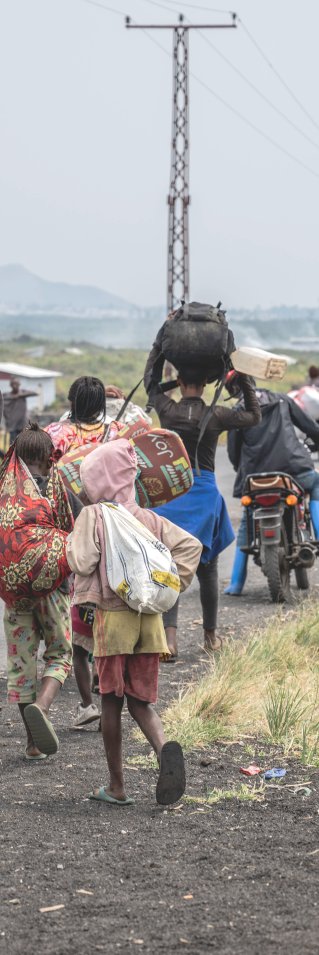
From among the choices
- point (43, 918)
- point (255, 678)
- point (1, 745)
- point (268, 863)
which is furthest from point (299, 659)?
point (43, 918)

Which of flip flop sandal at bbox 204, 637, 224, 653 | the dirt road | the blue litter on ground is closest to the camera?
the dirt road

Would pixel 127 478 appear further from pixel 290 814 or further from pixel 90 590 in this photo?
pixel 290 814

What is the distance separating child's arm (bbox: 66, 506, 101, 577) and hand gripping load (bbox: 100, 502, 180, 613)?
5 centimetres

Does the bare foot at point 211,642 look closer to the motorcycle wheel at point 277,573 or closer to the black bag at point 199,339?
the black bag at point 199,339

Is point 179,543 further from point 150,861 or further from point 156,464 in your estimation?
point 150,861

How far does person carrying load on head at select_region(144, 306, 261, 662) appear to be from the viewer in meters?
8.93

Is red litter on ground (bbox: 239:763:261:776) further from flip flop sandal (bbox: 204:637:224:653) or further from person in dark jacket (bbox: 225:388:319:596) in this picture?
person in dark jacket (bbox: 225:388:319:596)

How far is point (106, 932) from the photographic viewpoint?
4.41m

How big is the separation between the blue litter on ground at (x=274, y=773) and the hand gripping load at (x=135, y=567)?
3.49 feet

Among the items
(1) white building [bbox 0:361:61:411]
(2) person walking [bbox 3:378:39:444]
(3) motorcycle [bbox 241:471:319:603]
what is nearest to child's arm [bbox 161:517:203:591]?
(3) motorcycle [bbox 241:471:319:603]

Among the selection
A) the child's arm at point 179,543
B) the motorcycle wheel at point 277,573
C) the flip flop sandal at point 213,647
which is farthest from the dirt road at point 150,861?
the motorcycle wheel at point 277,573

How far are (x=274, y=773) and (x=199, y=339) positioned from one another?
10.1 feet

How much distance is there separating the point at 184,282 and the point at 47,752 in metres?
46.9

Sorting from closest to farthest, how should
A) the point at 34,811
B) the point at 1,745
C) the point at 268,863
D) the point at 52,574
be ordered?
the point at 268,863 → the point at 34,811 → the point at 52,574 → the point at 1,745
